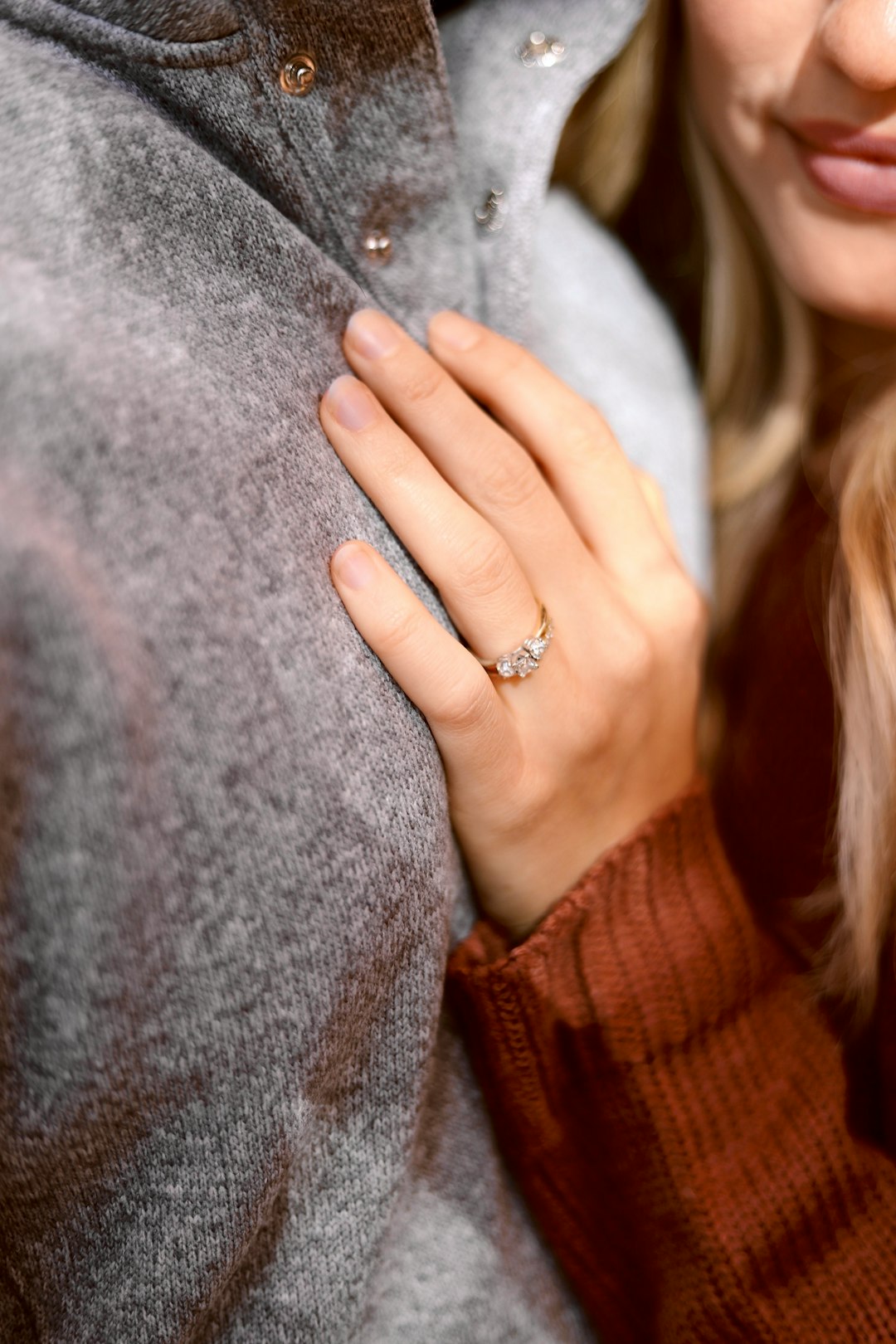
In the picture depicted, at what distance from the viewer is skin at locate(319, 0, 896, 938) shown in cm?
58

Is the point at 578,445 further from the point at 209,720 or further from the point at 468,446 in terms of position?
the point at 209,720

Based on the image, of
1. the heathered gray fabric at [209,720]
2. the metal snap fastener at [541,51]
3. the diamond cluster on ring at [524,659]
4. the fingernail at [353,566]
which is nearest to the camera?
the heathered gray fabric at [209,720]

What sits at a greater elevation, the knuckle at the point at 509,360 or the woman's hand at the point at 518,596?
the knuckle at the point at 509,360

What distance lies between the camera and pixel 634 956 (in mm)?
698

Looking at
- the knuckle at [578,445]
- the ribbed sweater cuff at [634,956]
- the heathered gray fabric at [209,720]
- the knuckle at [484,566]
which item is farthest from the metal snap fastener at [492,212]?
the ribbed sweater cuff at [634,956]

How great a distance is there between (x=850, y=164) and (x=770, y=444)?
0.30m

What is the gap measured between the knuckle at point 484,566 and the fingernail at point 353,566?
73 mm

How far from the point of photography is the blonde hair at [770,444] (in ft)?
2.48

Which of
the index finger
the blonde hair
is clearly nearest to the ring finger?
the index finger

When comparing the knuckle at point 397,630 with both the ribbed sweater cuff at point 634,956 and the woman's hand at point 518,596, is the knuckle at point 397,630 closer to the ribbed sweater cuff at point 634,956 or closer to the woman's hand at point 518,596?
the woman's hand at point 518,596

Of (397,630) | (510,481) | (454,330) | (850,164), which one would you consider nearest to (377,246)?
(454,330)

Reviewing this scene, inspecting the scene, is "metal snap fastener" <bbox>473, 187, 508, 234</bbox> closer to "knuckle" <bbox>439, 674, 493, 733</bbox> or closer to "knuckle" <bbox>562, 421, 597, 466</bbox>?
"knuckle" <bbox>562, 421, 597, 466</bbox>

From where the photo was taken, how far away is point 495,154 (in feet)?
2.35

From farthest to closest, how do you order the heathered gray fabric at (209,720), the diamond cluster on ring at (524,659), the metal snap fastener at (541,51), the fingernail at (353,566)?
the metal snap fastener at (541,51) < the diamond cluster on ring at (524,659) < the fingernail at (353,566) < the heathered gray fabric at (209,720)
